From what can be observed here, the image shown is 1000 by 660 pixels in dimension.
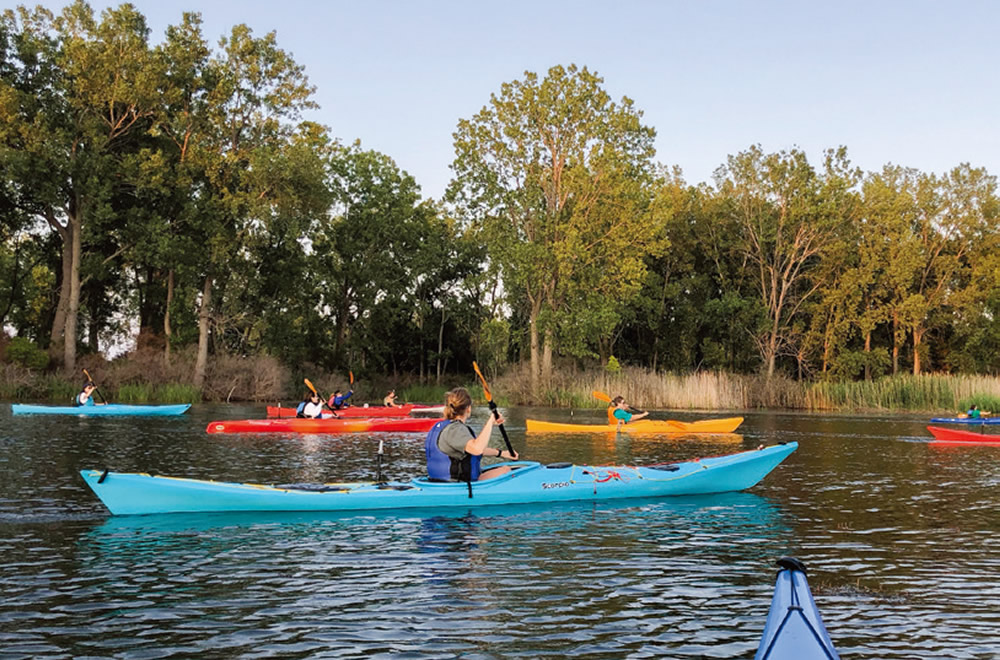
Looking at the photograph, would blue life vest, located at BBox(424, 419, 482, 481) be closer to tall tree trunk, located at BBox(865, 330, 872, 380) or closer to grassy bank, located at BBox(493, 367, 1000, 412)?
grassy bank, located at BBox(493, 367, 1000, 412)

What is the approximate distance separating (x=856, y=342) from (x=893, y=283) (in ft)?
12.9

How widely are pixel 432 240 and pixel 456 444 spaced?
37709 mm

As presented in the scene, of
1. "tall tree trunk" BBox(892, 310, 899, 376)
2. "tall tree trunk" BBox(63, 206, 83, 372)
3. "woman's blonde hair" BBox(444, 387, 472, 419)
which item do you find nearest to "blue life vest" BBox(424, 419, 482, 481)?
"woman's blonde hair" BBox(444, 387, 472, 419)

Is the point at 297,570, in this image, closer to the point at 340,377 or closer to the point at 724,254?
the point at 340,377

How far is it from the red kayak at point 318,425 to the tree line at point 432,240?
1492 centimetres

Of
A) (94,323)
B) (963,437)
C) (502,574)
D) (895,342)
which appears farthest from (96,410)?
(895,342)

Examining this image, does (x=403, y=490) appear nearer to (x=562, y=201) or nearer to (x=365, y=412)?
(x=365, y=412)

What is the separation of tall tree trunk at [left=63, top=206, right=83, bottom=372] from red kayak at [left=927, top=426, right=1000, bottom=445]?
29023 millimetres

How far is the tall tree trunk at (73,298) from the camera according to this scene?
33344 mm

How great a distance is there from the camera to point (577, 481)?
10469 millimetres

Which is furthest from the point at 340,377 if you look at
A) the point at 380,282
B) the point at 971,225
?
the point at 971,225

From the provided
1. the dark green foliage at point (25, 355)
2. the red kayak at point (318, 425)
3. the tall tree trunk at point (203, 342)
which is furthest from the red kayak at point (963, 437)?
the dark green foliage at point (25, 355)

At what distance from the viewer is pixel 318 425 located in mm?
19969

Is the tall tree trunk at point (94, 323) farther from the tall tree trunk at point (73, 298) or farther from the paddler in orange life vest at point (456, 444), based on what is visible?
the paddler in orange life vest at point (456, 444)
